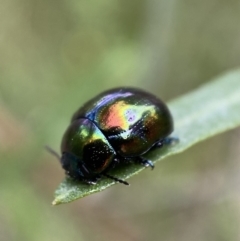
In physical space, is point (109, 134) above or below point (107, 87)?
above

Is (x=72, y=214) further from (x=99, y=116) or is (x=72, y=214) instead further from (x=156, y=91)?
(x=99, y=116)

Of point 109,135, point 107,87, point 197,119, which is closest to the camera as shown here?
point 109,135

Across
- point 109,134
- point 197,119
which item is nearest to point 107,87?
point 197,119

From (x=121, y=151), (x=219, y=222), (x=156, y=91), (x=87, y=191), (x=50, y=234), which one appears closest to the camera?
(x=87, y=191)

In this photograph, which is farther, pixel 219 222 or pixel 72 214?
pixel 219 222

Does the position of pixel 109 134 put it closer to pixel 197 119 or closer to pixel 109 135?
pixel 109 135

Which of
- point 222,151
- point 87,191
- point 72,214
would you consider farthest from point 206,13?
point 87,191

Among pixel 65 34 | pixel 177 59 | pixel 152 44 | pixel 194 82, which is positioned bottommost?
pixel 194 82

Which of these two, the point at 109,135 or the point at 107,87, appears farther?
the point at 107,87
